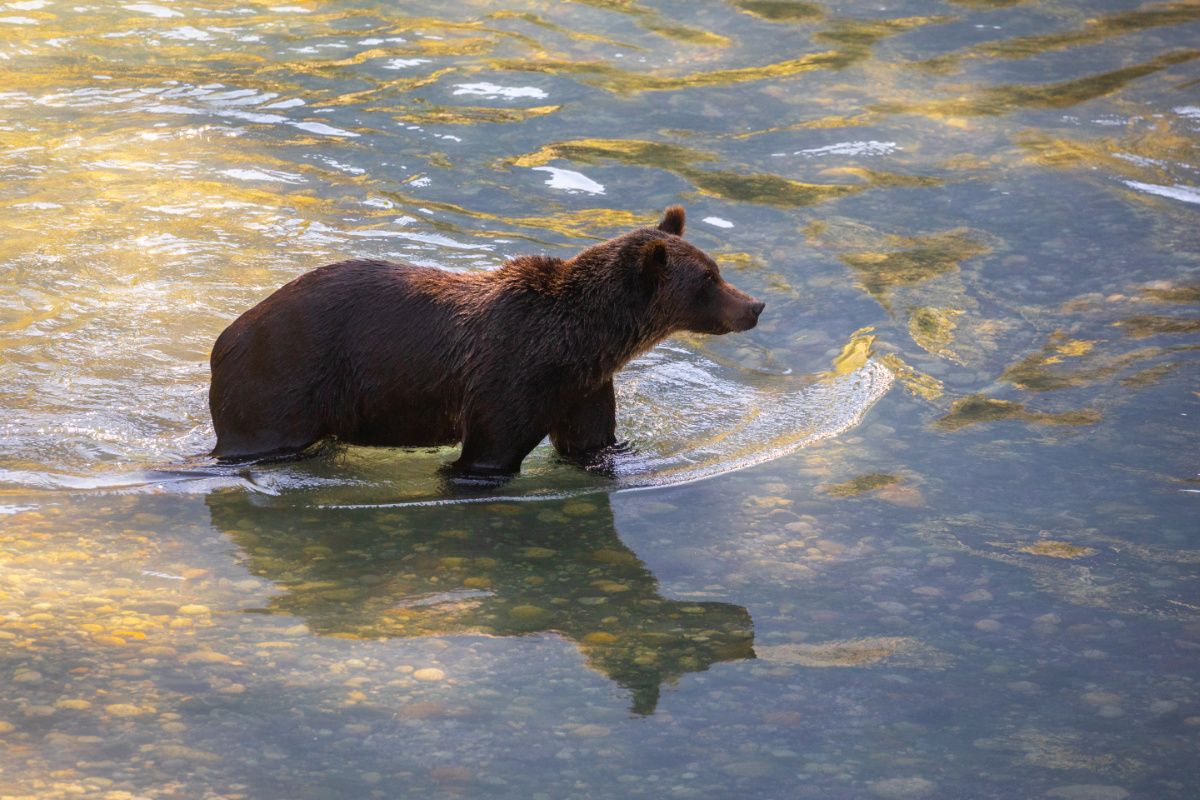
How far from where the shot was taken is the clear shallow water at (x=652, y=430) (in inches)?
213

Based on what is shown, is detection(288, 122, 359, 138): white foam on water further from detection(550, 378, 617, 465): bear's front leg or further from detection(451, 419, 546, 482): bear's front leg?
detection(451, 419, 546, 482): bear's front leg

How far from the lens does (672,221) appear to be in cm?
877

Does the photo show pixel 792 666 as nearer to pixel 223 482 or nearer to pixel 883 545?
pixel 883 545

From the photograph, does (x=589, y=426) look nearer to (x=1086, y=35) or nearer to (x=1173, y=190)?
(x=1173, y=190)

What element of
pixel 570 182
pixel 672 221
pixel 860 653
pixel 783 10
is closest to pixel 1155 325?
pixel 672 221

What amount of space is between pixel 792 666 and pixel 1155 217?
749cm

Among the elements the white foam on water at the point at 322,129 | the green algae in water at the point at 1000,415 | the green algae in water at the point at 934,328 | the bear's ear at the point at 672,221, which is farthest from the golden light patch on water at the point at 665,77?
the green algae in water at the point at 1000,415

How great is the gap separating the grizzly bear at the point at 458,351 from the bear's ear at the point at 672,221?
0.21 m

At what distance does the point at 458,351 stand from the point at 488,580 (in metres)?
1.88

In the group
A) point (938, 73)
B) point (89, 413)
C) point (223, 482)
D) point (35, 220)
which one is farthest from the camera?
point (938, 73)

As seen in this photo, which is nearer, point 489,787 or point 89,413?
point 489,787

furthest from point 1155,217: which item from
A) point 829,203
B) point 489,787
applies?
point 489,787

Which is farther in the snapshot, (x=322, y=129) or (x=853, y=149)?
(x=322, y=129)

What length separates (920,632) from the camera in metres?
6.19
